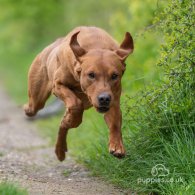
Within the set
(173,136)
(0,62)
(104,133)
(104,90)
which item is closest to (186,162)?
(173,136)

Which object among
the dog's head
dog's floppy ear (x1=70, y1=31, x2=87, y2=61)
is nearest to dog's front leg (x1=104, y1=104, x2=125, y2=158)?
the dog's head

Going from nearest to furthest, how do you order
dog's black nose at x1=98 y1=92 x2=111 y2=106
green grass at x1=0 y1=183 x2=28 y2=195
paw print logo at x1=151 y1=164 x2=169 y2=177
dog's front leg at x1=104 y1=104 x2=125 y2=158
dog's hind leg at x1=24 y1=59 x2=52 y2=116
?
green grass at x1=0 y1=183 x2=28 y2=195 → dog's black nose at x1=98 y1=92 x2=111 y2=106 → paw print logo at x1=151 y1=164 x2=169 y2=177 → dog's front leg at x1=104 y1=104 x2=125 y2=158 → dog's hind leg at x1=24 y1=59 x2=52 y2=116

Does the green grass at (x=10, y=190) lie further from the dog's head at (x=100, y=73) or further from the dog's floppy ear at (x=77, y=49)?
the dog's floppy ear at (x=77, y=49)

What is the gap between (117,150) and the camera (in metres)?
6.67

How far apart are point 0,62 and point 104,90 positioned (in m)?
20.4

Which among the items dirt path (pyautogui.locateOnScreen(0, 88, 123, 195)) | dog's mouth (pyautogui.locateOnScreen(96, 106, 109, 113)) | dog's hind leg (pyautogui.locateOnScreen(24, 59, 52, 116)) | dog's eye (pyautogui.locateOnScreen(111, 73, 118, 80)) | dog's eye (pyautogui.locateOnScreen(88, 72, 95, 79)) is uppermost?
dog's eye (pyautogui.locateOnScreen(88, 72, 95, 79))

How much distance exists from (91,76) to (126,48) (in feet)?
2.07

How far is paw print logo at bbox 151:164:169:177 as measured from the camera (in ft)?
21.5

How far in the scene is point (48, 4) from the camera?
875 inches

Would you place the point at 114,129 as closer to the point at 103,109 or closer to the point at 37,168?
the point at 103,109

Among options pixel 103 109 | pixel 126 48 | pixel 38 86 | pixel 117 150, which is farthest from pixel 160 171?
pixel 38 86

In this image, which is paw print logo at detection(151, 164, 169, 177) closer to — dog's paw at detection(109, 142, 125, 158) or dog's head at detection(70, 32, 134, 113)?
dog's paw at detection(109, 142, 125, 158)

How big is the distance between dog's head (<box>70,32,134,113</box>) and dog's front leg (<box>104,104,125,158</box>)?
16 cm

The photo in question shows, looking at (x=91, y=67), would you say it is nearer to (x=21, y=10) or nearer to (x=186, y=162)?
(x=186, y=162)
